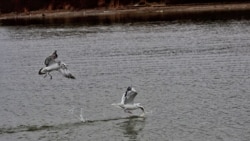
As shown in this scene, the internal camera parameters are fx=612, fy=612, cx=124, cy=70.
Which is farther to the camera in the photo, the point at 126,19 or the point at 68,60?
the point at 126,19

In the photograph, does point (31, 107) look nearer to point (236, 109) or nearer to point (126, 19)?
point (236, 109)

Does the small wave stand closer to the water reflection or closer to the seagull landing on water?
the water reflection

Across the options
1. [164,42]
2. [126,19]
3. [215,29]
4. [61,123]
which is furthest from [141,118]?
[126,19]

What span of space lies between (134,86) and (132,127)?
10053 mm

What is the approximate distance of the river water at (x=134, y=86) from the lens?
1174 inches

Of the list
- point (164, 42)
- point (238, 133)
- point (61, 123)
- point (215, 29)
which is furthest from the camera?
point (215, 29)

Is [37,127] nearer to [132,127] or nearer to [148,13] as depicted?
Answer: [132,127]

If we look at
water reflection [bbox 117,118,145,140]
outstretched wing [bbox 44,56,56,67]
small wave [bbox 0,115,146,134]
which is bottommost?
small wave [bbox 0,115,146,134]

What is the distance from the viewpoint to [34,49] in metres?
64.0

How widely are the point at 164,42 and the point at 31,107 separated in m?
29.3

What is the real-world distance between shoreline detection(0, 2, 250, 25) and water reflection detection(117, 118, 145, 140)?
56.8m

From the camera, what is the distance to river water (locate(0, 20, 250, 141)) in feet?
97.9

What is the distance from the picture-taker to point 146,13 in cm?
10012

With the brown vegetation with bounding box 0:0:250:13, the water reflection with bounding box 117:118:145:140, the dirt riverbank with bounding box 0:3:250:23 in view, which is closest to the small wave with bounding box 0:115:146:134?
the water reflection with bounding box 117:118:145:140
